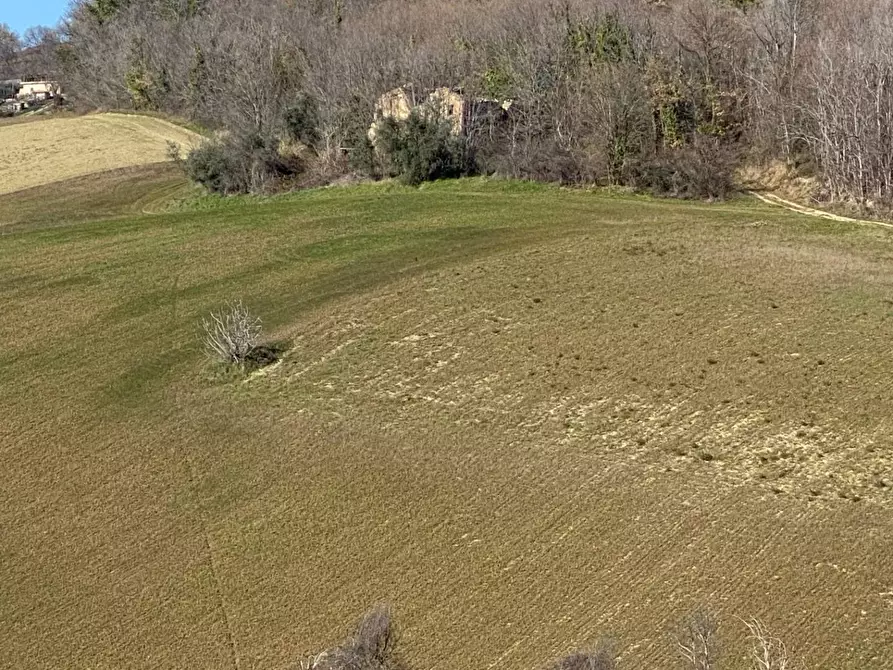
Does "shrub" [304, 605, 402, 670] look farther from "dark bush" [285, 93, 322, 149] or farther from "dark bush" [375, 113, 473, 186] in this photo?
"dark bush" [285, 93, 322, 149]

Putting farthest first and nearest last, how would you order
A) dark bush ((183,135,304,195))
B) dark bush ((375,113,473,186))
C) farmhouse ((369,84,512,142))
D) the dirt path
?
dark bush ((183,135,304,195)), farmhouse ((369,84,512,142)), dark bush ((375,113,473,186)), the dirt path

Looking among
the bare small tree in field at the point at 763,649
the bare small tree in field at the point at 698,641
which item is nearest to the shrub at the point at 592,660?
the bare small tree in field at the point at 698,641

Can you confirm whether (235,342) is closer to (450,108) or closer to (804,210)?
(804,210)

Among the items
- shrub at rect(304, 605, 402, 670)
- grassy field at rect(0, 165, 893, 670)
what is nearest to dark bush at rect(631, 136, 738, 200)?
grassy field at rect(0, 165, 893, 670)

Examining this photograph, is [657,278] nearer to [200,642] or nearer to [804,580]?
[804,580]

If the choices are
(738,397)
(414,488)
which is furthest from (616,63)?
(414,488)

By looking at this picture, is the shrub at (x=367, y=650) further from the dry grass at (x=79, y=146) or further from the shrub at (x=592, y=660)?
the dry grass at (x=79, y=146)
